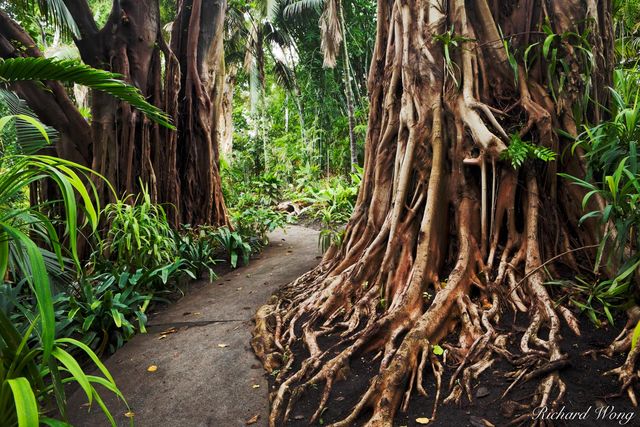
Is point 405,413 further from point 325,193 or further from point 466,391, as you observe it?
point 325,193

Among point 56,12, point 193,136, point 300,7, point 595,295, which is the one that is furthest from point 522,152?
point 300,7

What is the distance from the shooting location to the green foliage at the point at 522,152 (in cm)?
268

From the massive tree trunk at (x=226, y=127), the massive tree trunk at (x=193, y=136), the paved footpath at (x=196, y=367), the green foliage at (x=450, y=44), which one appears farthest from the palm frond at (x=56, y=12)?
the massive tree trunk at (x=226, y=127)

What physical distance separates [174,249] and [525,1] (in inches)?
174

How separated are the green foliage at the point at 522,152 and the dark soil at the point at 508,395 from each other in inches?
38.4

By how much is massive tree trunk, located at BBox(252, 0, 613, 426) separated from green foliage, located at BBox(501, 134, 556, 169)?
3.5 inches

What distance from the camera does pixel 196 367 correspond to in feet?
10.1

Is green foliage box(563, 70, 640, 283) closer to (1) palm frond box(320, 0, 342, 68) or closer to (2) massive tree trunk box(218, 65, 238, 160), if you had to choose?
(1) palm frond box(320, 0, 342, 68)

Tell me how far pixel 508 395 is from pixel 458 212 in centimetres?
141

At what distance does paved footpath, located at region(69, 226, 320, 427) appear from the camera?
2547 millimetres

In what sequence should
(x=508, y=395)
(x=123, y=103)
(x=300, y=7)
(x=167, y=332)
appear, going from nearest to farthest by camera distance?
(x=508, y=395) → (x=167, y=332) → (x=123, y=103) → (x=300, y=7)

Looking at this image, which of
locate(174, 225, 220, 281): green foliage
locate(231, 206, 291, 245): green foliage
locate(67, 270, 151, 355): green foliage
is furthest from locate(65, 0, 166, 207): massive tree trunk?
locate(67, 270, 151, 355): green foliage

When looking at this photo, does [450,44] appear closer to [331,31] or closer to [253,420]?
[253,420]

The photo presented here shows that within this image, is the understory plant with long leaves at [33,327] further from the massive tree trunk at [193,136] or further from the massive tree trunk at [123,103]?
the massive tree trunk at [193,136]
